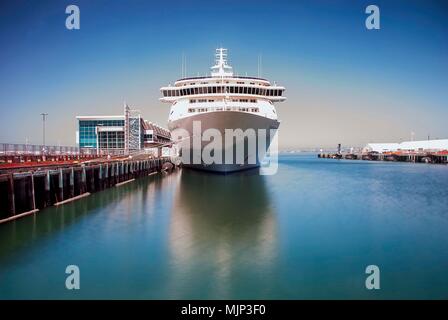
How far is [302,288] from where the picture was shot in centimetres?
957

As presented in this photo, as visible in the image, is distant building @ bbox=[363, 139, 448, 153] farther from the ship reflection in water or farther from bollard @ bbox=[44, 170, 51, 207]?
bollard @ bbox=[44, 170, 51, 207]

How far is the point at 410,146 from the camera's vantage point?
124 meters

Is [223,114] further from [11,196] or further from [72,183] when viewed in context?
[11,196]

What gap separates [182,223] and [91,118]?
178 feet

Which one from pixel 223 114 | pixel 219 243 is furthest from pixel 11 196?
pixel 223 114

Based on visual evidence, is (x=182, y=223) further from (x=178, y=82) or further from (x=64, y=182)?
(x=178, y=82)

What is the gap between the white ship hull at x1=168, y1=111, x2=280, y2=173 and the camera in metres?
29.4

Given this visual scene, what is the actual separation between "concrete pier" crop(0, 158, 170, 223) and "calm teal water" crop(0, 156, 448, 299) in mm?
755

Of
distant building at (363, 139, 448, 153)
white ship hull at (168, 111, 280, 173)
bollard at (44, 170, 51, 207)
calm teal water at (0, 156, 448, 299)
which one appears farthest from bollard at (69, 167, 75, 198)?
distant building at (363, 139, 448, 153)

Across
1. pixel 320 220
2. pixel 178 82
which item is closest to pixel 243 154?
pixel 178 82

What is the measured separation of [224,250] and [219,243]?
→ 0.90m

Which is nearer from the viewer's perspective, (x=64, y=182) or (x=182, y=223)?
(x=182, y=223)

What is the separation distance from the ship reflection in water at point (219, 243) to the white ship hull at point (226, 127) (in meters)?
6.67

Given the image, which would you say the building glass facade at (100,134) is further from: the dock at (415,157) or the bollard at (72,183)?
the dock at (415,157)
